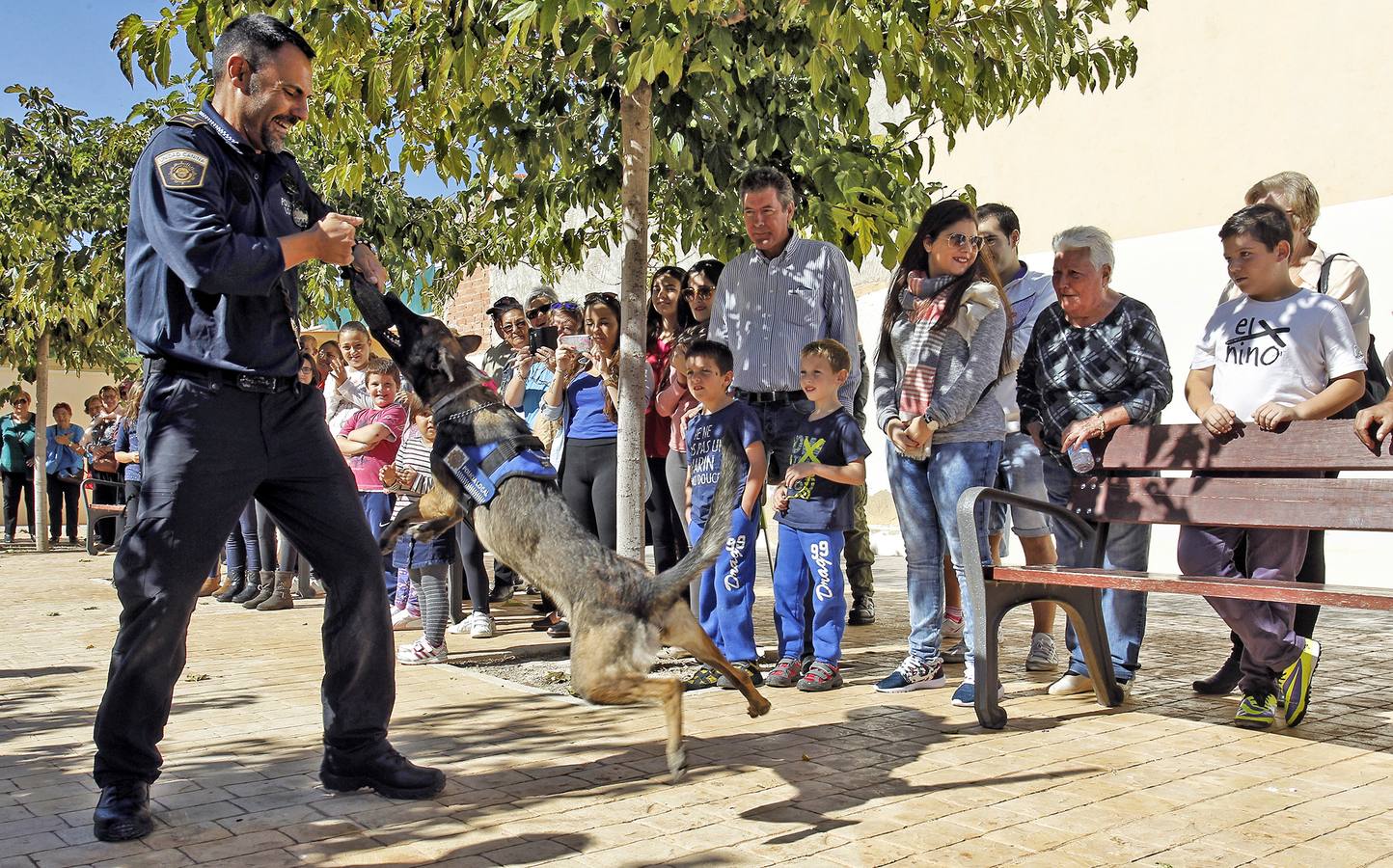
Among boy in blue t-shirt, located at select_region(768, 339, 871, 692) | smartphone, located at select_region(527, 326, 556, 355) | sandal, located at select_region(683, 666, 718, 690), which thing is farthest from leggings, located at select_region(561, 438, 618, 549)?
smartphone, located at select_region(527, 326, 556, 355)

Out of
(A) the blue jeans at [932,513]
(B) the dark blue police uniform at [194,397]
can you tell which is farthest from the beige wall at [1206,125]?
(B) the dark blue police uniform at [194,397]

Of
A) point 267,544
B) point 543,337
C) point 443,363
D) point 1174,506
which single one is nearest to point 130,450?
point 267,544

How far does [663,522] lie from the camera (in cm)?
702

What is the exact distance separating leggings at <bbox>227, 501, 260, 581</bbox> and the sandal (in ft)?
17.1

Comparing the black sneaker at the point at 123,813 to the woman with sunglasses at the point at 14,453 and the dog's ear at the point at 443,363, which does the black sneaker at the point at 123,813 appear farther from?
the woman with sunglasses at the point at 14,453

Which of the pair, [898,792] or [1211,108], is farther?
[1211,108]

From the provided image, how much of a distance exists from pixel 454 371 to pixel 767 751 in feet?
6.14

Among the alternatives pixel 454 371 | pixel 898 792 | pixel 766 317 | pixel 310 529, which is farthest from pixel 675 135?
pixel 898 792

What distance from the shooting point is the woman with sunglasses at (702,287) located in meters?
7.15

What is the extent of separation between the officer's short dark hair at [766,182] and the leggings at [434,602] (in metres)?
2.74

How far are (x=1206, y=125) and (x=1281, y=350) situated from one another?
23.3 ft

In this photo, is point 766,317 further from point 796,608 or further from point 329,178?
point 329,178

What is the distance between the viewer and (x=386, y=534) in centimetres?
456

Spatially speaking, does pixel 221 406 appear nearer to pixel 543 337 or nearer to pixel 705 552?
pixel 705 552
